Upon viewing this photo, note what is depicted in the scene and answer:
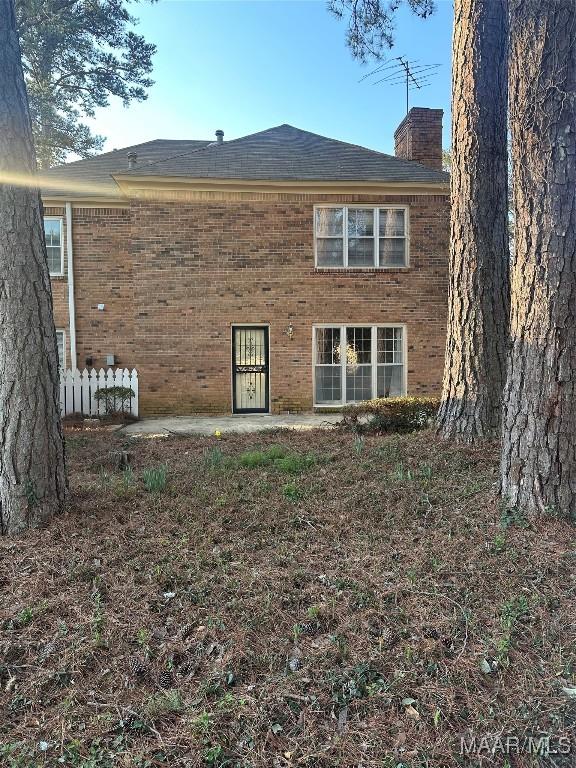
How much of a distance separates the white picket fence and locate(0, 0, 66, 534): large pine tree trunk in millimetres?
7921

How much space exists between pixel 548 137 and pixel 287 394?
8.72 metres

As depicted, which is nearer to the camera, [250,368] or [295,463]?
[295,463]

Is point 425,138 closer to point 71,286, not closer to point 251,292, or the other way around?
point 251,292

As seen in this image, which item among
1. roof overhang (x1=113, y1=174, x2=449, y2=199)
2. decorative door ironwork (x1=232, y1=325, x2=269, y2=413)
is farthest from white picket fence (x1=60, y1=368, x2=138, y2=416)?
roof overhang (x1=113, y1=174, x2=449, y2=199)

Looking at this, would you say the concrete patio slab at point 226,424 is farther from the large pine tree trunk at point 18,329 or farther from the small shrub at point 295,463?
the large pine tree trunk at point 18,329

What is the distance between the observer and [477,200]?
16.9 ft

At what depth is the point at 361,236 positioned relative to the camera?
11.7m

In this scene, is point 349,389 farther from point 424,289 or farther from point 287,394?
point 424,289

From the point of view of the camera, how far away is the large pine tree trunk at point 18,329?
3.41m

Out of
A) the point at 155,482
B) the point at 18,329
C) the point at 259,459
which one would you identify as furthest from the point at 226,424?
the point at 18,329

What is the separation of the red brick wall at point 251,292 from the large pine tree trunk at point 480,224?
6.38 m

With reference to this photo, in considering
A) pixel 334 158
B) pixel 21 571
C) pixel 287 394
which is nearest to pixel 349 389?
pixel 287 394

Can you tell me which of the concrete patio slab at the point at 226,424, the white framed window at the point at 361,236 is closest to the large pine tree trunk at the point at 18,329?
the concrete patio slab at the point at 226,424

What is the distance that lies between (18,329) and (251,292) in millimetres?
8195
